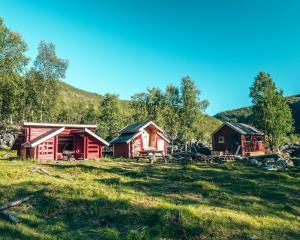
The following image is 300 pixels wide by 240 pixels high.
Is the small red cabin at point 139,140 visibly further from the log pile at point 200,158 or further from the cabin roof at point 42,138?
the cabin roof at point 42,138

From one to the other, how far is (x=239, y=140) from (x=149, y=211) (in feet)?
141

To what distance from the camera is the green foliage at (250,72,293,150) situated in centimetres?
5403

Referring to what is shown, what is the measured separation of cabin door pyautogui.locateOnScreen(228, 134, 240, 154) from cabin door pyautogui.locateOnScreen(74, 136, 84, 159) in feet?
94.5

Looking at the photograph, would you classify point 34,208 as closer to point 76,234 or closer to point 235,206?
point 76,234

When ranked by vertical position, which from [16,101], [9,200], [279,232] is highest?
[16,101]

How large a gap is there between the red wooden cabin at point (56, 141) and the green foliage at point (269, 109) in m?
33.0

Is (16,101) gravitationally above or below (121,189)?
above

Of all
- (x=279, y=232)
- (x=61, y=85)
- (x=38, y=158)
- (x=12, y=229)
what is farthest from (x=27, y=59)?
(x=279, y=232)

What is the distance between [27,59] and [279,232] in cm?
4965

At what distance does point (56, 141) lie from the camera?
112 ft

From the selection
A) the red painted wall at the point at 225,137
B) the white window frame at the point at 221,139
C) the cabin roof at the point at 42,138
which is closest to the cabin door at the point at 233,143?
the red painted wall at the point at 225,137

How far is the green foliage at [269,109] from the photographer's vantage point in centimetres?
5403

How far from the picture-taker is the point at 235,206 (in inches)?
555

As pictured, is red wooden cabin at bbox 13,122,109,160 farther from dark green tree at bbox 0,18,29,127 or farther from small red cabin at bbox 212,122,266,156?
small red cabin at bbox 212,122,266,156
